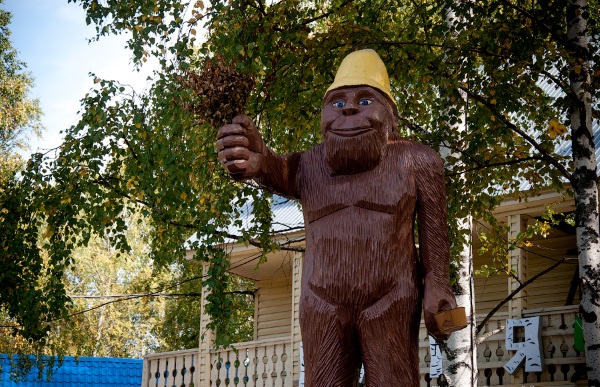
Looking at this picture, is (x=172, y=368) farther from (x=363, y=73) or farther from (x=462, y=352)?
(x=363, y=73)

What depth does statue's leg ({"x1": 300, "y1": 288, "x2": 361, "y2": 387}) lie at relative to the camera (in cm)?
346

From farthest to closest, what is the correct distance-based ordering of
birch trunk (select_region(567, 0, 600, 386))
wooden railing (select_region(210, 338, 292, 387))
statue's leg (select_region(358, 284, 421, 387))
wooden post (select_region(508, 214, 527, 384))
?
1. wooden railing (select_region(210, 338, 292, 387))
2. wooden post (select_region(508, 214, 527, 384))
3. birch trunk (select_region(567, 0, 600, 386))
4. statue's leg (select_region(358, 284, 421, 387))

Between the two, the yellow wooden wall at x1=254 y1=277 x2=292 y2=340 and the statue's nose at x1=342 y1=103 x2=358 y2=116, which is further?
the yellow wooden wall at x1=254 y1=277 x2=292 y2=340

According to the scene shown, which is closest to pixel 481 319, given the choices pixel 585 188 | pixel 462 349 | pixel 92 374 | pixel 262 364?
pixel 262 364

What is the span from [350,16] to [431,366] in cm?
454

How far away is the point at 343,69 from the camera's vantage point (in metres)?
3.87

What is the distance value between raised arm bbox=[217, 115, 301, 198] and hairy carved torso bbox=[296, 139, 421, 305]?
14cm

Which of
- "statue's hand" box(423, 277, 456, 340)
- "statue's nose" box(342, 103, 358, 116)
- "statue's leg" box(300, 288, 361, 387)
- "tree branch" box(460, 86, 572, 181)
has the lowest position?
"statue's leg" box(300, 288, 361, 387)

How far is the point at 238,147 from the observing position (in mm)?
3484

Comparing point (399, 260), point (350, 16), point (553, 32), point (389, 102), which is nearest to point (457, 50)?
point (553, 32)

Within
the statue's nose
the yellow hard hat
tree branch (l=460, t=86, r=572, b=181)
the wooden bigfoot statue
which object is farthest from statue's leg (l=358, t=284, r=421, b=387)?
tree branch (l=460, t=86, r=572, b=181)

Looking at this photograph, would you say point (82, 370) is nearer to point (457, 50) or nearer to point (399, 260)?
point (457, 50)

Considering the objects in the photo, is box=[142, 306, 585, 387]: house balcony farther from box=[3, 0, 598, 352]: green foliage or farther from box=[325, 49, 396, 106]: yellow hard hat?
box=[325, 49, 396, 106]: yellow hard hat

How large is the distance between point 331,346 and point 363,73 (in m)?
1.26
